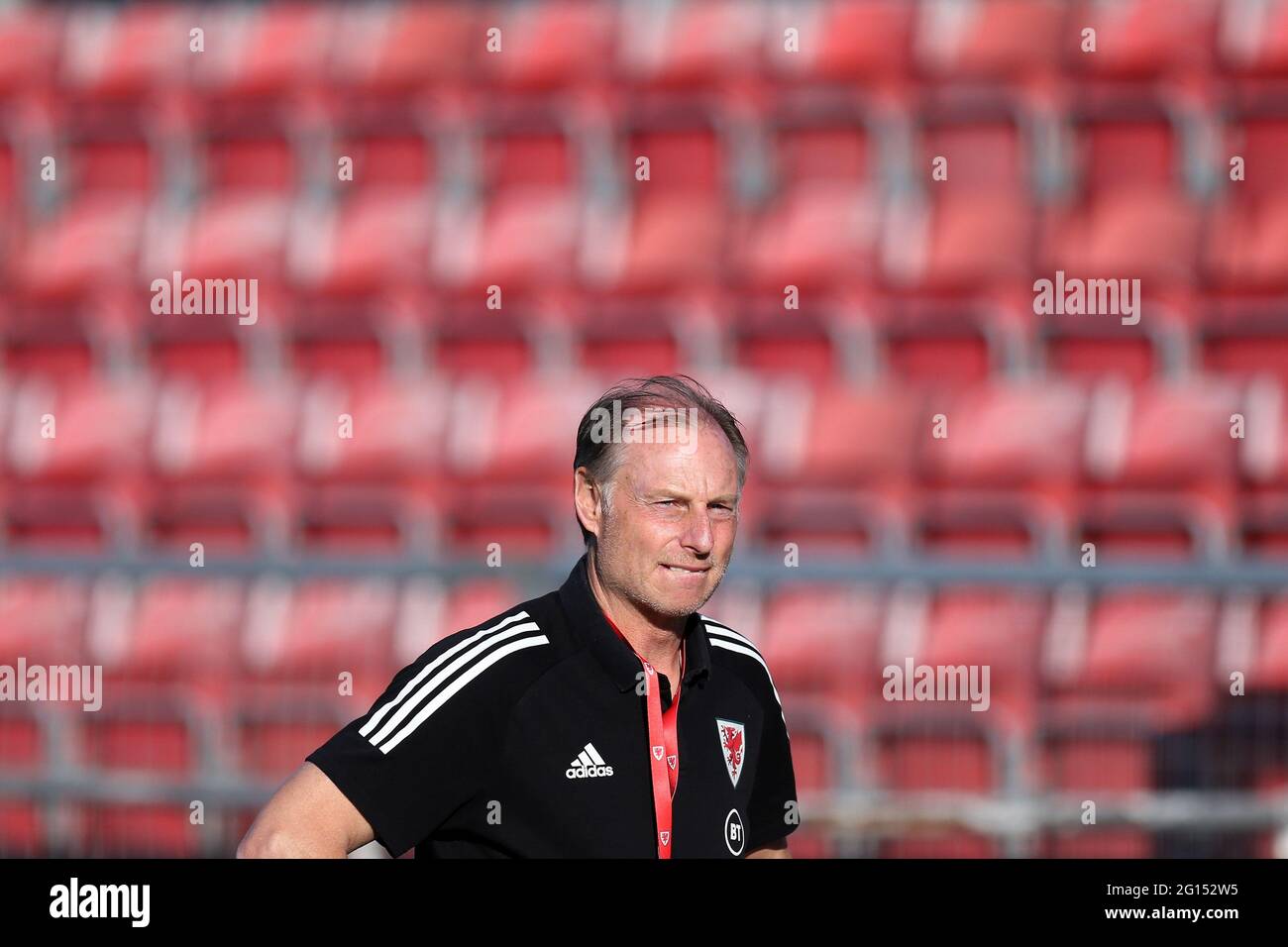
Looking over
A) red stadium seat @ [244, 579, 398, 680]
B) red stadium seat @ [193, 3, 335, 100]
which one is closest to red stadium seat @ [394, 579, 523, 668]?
red stadium seat @ [244, 579, 398, 680]

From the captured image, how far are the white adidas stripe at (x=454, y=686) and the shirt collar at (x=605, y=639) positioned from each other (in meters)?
0.05

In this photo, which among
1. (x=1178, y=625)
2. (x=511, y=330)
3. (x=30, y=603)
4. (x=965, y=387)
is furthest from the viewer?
(x=511, y=330)

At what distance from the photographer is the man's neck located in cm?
161

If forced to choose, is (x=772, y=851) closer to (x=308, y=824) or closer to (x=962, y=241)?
(x=308, y=824)

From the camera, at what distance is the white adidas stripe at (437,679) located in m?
1.46

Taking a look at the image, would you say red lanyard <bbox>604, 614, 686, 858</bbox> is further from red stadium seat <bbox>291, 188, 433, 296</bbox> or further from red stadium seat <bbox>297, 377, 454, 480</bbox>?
red stadium seat <bbox>291, 188, 433, 296</bbox>

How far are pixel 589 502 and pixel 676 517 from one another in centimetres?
11

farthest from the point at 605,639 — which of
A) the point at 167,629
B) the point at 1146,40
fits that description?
the point at 1146,40

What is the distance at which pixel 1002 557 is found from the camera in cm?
504

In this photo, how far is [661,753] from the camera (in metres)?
Answer: 1.55

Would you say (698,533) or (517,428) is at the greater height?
(517,428)
